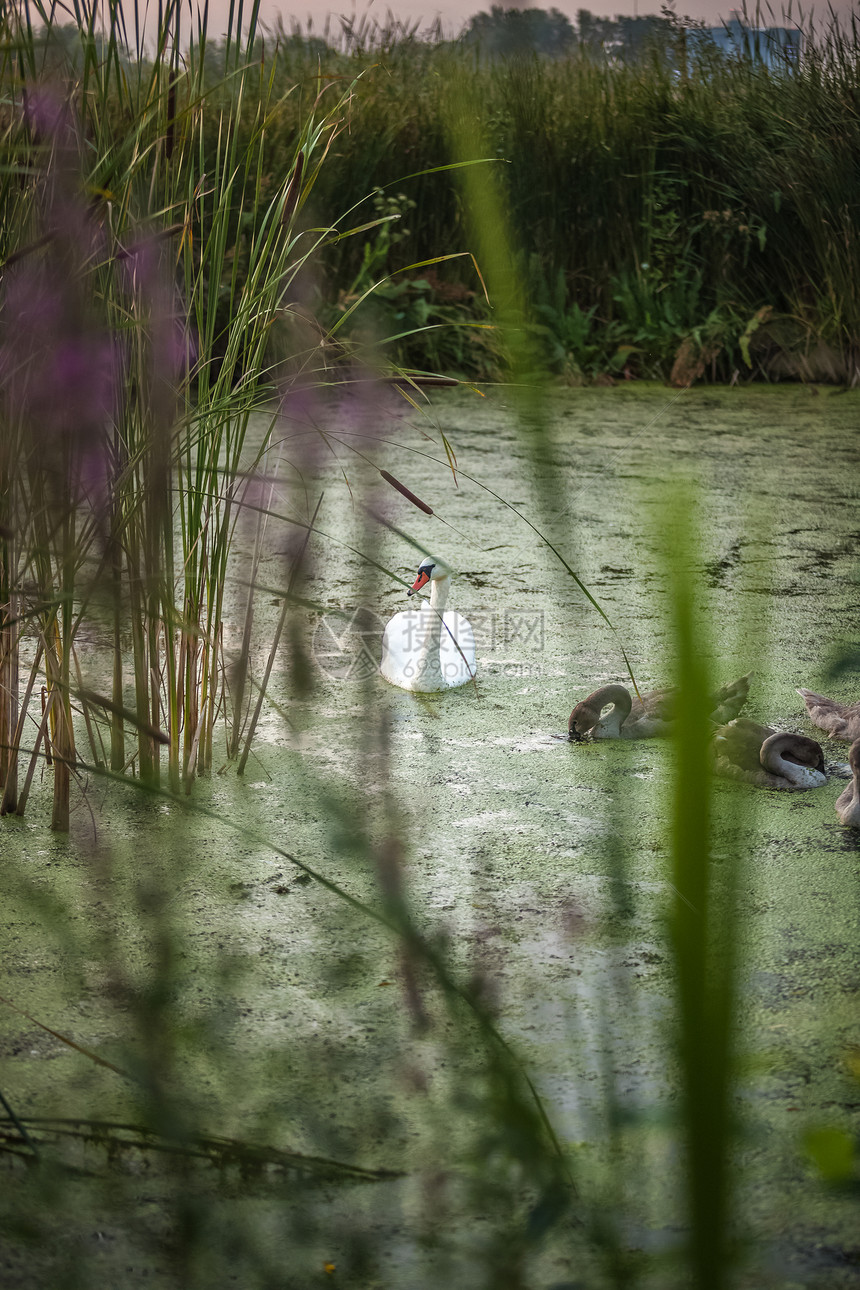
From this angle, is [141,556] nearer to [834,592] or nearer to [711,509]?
[834,592]

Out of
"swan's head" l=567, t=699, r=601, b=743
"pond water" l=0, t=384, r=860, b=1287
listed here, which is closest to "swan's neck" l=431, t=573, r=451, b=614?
"pond water" l=0, t=384, r=860, b=1287

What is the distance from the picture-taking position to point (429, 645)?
193cm

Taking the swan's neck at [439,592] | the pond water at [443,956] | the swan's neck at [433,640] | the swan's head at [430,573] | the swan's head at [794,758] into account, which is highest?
the swan's head at [430,573]

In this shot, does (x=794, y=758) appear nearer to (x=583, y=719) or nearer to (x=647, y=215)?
(x=583, y=719)

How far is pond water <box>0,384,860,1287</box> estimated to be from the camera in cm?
82

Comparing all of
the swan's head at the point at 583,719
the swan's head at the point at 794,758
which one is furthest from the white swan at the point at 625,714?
the swan's head at the point at 794,758

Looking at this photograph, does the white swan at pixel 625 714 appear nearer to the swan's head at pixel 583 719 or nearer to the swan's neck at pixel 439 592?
the swan's head at pixel 583 719

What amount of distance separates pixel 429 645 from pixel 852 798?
672 millimetres

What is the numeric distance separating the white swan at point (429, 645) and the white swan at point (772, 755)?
0.44m

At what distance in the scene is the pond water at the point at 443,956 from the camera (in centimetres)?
82

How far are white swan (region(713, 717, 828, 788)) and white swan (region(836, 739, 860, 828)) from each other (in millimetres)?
80

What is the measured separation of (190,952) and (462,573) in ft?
4.88

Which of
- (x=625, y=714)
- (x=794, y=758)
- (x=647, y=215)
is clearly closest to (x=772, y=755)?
(x=794, y=758)

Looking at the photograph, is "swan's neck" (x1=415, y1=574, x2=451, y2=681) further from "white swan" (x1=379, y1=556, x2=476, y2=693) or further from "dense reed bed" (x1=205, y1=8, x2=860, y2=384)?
"dense reed bed" (x1=205, y1=8, x2=860, y2=384)
